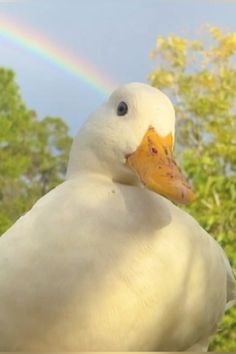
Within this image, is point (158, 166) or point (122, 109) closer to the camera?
point (158, 166)

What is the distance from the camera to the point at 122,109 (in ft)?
3.87

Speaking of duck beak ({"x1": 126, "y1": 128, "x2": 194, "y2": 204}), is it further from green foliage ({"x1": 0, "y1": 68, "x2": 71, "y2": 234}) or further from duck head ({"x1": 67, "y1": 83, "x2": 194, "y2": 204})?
green foliage ({"x1": 0, "y1": 68, "x2": 71, "y2": 234})

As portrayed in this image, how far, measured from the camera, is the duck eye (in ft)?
3.83

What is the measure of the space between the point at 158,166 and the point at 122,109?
18 cm

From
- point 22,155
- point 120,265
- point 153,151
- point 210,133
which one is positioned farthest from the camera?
point 22,155

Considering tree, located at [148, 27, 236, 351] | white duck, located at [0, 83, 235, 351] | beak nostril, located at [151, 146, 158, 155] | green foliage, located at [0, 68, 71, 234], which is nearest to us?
white duck, located at [0, 83, 235, 351]

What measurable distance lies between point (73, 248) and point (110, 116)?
1.05 feet

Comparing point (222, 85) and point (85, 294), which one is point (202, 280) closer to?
point (85, 294)

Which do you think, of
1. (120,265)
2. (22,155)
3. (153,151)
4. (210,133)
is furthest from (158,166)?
(22,155)

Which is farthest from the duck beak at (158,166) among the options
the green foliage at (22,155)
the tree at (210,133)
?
the green foliage at (22,155)

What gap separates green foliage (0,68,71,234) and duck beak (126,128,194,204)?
6209 mm

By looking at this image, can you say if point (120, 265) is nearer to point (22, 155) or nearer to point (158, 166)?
point (158, 166)

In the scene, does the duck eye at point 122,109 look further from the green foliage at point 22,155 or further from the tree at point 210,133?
the green foliage at point 22,155

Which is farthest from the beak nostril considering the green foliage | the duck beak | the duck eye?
the green foliage
